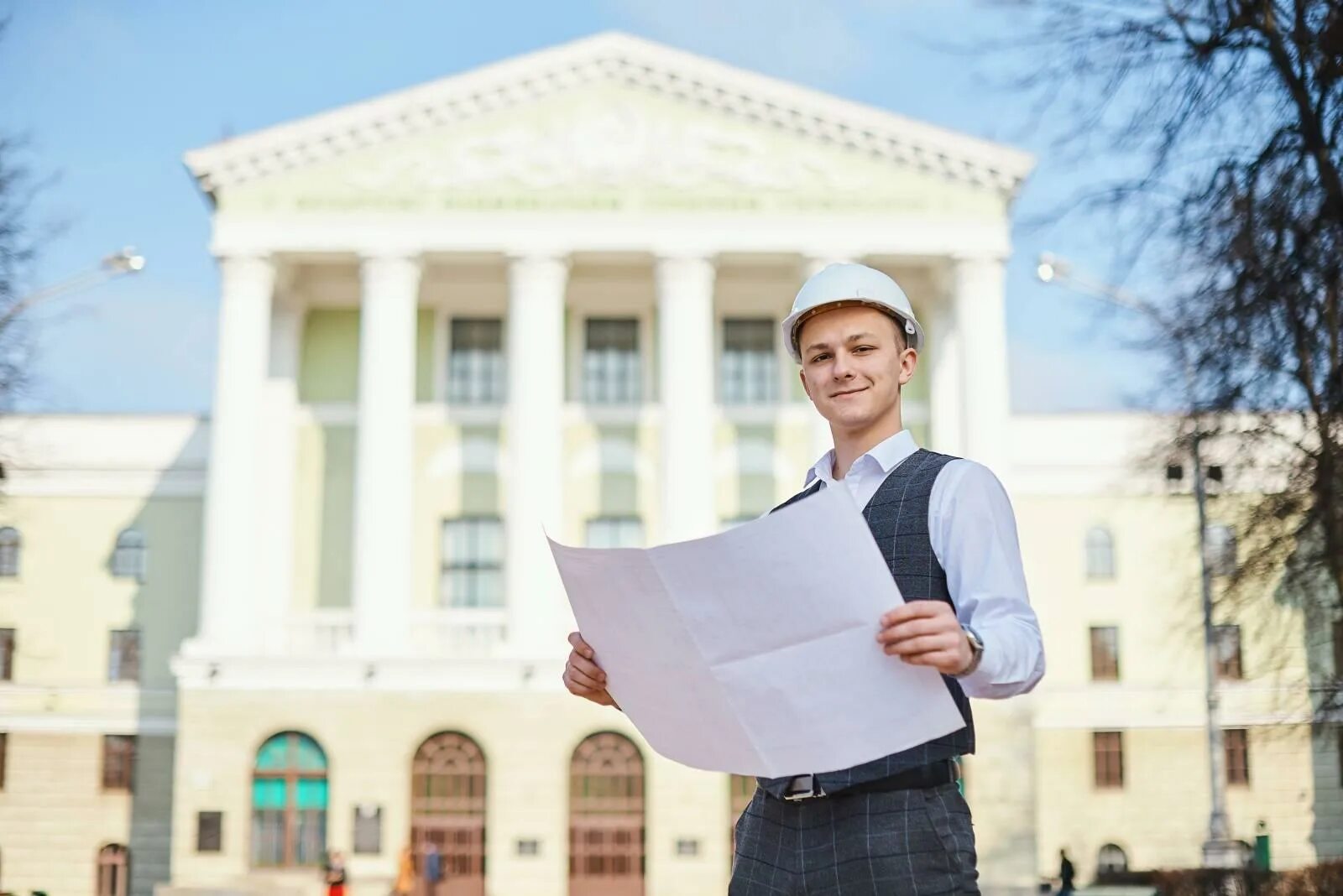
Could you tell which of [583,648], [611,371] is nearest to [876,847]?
[583,648]

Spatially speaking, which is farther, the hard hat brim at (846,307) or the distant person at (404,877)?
the distant person at (404,877)

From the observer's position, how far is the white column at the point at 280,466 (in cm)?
4181

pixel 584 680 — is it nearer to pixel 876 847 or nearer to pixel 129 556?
pixel 876 847

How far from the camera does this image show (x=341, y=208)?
134 feet

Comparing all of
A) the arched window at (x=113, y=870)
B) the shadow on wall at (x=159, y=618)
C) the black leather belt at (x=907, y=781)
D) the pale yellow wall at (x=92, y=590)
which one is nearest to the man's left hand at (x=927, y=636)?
the black leather belt at (x=907, y=781)

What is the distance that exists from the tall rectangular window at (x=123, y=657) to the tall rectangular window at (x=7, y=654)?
107 inches

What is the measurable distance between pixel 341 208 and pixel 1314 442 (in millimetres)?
26715

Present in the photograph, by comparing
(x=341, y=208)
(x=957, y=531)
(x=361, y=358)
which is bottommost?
(x=957, y=531)

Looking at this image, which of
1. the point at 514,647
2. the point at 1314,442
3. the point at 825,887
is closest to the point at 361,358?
the point at 514,647

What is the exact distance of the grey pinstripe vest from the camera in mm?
3635

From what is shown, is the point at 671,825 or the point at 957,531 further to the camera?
the point at 671,825

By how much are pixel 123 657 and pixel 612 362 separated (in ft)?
49.0

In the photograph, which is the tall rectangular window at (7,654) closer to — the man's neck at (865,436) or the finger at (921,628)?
the man's neck at (865,436)

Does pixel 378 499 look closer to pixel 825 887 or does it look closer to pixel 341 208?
pixel 341 208
